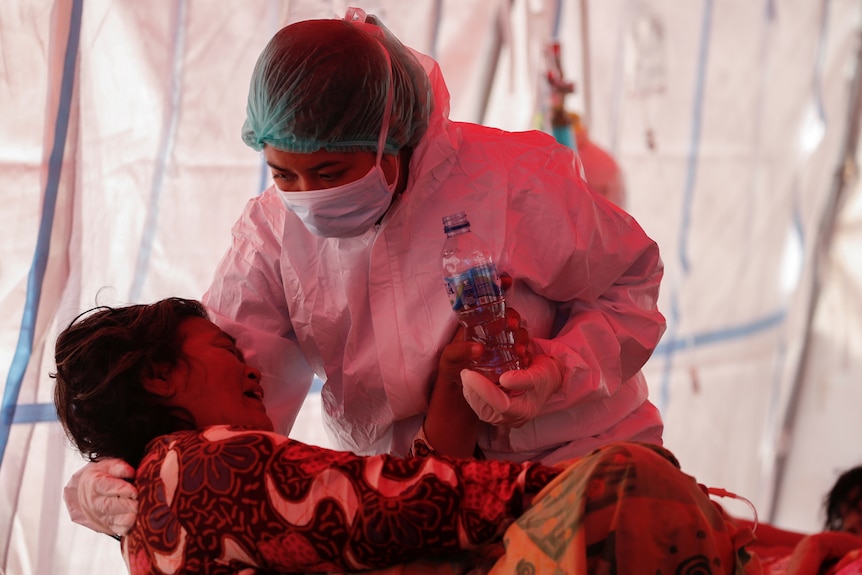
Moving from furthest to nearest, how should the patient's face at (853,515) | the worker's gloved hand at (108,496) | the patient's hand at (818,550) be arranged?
1. the patient's face at (853,515)
2. the patient's hand at (818,550)
3. the worker's gloved hand at (108,496)

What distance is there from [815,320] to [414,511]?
4.20 m

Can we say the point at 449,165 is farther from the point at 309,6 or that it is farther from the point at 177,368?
the point at 309,6

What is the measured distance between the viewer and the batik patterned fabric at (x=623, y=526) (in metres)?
1.29

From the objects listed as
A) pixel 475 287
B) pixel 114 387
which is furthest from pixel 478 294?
pixel 114 387

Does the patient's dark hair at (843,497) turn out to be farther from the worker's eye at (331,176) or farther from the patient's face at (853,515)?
the worker's eye at (331,176)

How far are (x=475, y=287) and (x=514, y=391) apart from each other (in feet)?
0.64

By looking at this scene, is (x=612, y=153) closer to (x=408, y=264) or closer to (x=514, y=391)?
(x=408, y=264)

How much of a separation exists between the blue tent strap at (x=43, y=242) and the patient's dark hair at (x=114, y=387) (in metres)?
0.32

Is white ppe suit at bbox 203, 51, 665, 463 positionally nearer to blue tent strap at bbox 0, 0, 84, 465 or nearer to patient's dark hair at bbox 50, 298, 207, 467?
patient's dark hair at bbox 50, 298, 207, 467

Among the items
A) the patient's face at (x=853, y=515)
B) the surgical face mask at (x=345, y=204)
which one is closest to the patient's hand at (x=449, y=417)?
the surgical face mask at (x=345, y=204)

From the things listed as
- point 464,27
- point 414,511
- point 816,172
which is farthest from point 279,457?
point 816,172

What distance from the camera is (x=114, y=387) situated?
1.65m

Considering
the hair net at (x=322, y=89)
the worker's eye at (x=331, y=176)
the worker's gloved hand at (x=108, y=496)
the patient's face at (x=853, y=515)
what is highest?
the hair net at (x=322, y=89)

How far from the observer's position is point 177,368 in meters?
1.70
